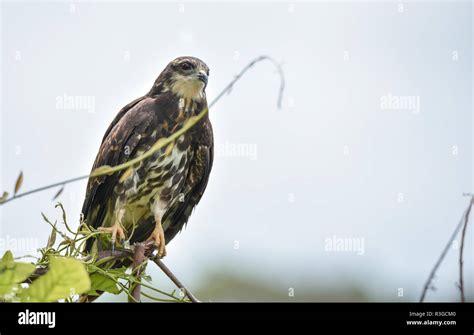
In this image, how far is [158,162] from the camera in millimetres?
3848

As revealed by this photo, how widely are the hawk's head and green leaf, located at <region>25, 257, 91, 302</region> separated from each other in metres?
2.99

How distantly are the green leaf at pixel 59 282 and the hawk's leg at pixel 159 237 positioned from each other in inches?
92.3

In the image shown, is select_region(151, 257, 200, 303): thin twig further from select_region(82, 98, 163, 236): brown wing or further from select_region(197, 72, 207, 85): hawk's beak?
select_region(197, 72, 207, 85): hawk's beak

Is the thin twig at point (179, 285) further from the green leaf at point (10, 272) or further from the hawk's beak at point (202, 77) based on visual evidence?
the hawk's beak at point (202, 77)

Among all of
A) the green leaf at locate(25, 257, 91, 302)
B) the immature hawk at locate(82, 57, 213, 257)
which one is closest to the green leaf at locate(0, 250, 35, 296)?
the green leaf at locate(25, 257, 91, 302)

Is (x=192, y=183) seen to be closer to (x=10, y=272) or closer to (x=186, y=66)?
(x=186, y=66)

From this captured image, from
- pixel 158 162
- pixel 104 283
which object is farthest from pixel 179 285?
pixel 158 162

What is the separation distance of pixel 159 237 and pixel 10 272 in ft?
8.38

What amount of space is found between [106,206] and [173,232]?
1.40ft

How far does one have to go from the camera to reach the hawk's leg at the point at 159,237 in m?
3.47

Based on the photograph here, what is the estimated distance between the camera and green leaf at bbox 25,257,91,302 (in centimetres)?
100

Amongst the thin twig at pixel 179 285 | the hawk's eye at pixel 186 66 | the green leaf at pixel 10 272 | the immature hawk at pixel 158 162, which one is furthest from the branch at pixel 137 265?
the hawk's eye at pixel 186 66
